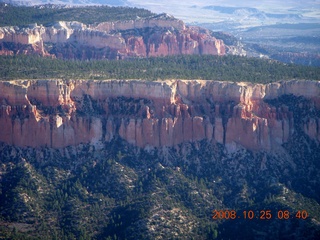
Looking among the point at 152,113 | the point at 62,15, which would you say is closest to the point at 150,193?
the point at 152,113

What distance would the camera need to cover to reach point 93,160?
246 feet

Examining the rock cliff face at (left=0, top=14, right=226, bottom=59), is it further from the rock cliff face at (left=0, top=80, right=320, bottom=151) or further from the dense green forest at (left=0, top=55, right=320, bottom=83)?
the rock cliff face at (left=0, top=80, right=320, bottom=151)

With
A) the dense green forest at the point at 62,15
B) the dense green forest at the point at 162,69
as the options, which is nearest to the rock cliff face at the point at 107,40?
the dense green forest at the point at 62,15

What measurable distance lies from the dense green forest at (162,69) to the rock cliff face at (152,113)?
3.32 metres

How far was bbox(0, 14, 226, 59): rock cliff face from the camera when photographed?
108 metres

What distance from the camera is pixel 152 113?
251 ft

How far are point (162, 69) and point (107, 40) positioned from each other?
1127 inches

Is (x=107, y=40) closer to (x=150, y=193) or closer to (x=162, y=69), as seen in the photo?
(x=162, y=69)

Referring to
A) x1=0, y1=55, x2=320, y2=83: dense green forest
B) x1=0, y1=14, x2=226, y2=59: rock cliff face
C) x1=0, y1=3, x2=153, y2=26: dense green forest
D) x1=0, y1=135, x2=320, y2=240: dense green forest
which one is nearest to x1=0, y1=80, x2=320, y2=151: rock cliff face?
x1=0, y1=135, x2=320, y2=240: dense green forest

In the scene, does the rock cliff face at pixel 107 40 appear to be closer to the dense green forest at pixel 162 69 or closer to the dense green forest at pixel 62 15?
the dense green forest at pixel 62 15

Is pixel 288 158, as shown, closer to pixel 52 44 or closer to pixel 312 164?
pixel 312 164

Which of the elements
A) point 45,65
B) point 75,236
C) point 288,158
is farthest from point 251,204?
point 45,65

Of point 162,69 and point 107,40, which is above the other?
point 107,40

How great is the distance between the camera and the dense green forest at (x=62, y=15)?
122m
